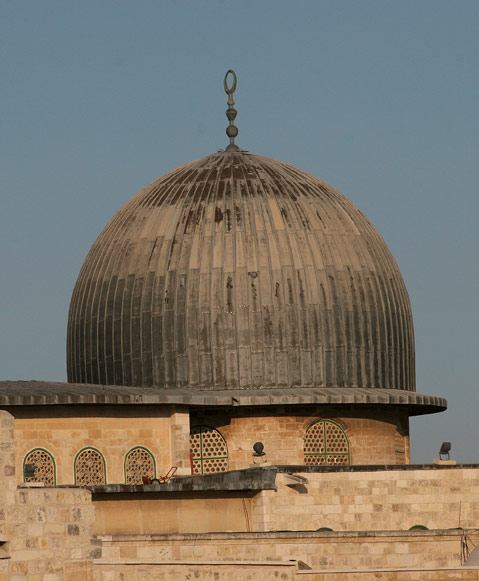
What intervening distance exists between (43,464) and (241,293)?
6006 mm

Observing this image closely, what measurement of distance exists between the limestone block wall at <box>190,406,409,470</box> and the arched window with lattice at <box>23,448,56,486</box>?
393 cm

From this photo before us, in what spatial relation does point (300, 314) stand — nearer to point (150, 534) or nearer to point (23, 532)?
point (150, 534)

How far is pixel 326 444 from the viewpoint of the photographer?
37.6 meters

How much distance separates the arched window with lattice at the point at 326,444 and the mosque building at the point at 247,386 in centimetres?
4

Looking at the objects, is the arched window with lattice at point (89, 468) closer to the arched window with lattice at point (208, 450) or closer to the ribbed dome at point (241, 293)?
the arched window with lattice at point (208, 450)

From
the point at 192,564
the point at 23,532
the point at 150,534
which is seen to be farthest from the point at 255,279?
the point at 23,532

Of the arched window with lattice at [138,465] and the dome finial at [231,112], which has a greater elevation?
the dome finial at [231,112]

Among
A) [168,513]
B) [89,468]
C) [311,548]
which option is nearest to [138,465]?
[89,468]

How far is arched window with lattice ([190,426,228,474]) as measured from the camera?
3725cm

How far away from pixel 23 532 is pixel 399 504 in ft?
40.6

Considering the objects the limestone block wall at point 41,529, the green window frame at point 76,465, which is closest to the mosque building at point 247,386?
the green window frame at point 76,465

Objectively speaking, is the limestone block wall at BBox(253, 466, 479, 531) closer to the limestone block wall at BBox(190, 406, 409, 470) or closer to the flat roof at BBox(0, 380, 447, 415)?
the limestone block wall at BBox(190, 406, 409, 470)

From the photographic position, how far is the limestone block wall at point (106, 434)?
34312 millimetres

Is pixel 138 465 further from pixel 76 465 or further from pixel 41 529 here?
pixel 41 529
